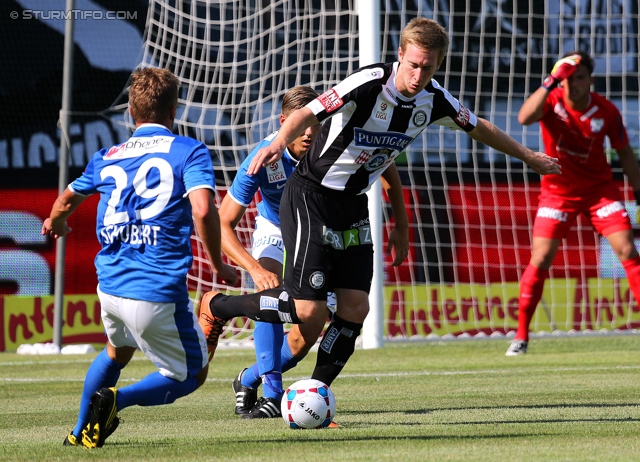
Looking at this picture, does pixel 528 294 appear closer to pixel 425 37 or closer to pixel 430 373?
pixel 430 373

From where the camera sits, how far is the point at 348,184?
5.30 meters

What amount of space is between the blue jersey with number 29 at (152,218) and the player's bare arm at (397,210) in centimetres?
162

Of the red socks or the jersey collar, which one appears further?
the red socks

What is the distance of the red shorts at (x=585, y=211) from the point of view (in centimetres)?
917

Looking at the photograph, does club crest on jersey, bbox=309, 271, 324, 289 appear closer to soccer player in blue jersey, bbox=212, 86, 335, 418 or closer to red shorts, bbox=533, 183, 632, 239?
soccer player in blue jersey, bbox=212, 86, 335, 418

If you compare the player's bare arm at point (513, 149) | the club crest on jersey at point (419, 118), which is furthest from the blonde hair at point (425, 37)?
the player's bare arm at point (513, 149)

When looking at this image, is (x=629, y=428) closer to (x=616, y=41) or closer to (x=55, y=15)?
(x=616, y=41)

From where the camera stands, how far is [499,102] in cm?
1514

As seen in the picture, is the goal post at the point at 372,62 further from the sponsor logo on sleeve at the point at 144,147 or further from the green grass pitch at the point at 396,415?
the sponsor logo on sleeve at the point at 144,147

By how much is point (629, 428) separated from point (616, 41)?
34.0 feet

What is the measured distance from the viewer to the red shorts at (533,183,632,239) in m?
9.17

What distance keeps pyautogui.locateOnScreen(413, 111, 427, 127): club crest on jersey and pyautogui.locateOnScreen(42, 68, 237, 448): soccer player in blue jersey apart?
1.22m

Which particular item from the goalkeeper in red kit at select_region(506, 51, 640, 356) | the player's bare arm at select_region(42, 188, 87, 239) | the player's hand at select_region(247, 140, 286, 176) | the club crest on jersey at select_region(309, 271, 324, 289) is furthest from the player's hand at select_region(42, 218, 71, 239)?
the goalkeeper in red kit at select_region(506, 51, 640, 356)

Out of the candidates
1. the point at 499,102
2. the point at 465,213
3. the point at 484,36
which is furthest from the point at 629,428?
the point at 499,102
